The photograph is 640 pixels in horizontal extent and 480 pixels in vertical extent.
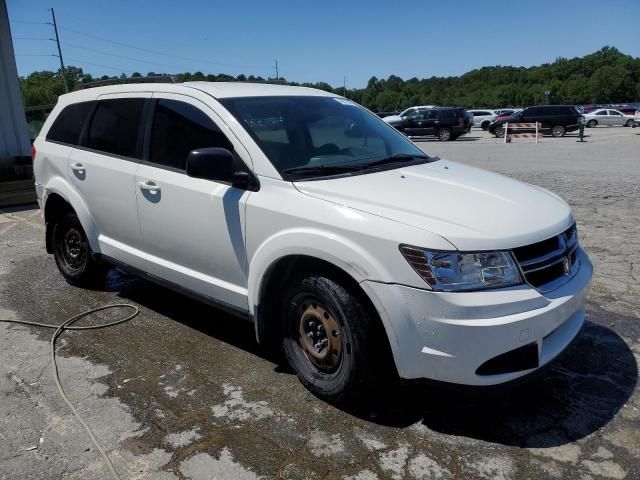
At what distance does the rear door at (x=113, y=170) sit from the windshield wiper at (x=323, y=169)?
1463 millimetres

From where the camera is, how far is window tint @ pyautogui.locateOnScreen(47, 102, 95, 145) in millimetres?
4980

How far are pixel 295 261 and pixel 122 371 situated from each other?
4.88 ft

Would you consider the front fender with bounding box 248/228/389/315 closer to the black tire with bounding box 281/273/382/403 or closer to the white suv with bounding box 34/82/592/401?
the white suv with bounding box 34/82/592/401

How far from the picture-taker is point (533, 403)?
127 inches

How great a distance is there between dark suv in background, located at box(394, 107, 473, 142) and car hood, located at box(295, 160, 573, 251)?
27142 millimetres

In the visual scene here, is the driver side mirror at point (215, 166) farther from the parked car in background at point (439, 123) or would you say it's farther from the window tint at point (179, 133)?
the parked car in background at point (439, 123)

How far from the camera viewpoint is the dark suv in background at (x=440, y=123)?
96.9 feet

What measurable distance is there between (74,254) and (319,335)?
322 cm

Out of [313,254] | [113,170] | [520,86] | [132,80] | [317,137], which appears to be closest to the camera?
[313,254]

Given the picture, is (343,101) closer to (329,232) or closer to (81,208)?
(329,232)

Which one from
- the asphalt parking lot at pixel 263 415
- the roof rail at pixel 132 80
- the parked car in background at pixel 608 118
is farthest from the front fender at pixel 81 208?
the parked car in background at pixel 608 118

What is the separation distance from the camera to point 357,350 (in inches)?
115

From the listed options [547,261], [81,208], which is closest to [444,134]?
[81,208]

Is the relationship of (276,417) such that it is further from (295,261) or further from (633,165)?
(633,165)
